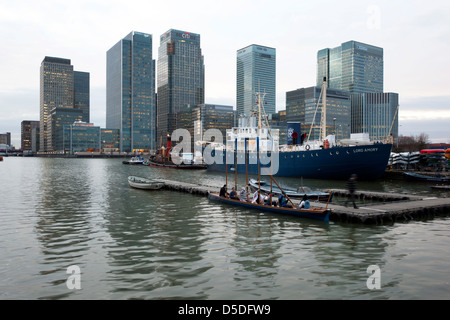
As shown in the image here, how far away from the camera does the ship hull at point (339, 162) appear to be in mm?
56719

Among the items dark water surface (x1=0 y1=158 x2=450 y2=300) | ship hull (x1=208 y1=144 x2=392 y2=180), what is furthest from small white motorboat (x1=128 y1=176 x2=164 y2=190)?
ship hull (x1=208 y1=144 x2=392 y2=180)

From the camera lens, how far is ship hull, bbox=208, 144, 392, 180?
186 ft

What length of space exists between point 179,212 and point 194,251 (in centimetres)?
1246

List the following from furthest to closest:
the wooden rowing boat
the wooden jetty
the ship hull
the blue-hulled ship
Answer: the blue-hulled ship
the ship hull
the wooden jetty
the wooden rowing boat

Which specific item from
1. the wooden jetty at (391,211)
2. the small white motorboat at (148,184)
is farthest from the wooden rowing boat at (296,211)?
the small white motorboat at (148,184)

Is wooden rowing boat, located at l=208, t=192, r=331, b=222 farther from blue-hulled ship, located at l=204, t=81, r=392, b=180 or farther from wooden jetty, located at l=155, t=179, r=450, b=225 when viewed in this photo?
blue-hulled ship, located at l=204, t=81, r=392, b=180

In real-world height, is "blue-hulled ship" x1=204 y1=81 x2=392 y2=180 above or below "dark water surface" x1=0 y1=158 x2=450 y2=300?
above

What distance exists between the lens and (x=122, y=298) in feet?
39.8

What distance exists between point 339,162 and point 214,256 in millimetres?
46745

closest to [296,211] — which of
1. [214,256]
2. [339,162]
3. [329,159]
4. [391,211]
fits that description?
[391,211]

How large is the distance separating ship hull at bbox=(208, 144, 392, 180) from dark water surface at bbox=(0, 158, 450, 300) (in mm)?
31622

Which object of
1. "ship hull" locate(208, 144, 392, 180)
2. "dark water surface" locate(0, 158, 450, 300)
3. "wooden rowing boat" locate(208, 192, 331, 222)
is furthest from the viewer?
"ship hull" locate(208, 144, 392, 180)

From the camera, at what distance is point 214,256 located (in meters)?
17.2
